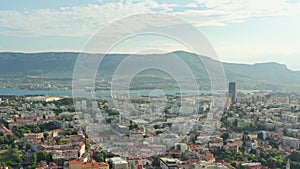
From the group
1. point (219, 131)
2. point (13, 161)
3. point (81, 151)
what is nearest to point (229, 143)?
point (219, 131)

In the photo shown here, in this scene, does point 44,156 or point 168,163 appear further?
point 44,156

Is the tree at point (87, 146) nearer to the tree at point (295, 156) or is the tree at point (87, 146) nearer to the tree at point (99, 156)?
the tree at point (99, 156)

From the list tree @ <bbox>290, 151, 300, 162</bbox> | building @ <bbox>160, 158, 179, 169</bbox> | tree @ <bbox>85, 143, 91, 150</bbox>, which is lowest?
tree @ <bbox>290, 151, 300, 162</bbox>

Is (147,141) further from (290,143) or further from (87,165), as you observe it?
(290,143)

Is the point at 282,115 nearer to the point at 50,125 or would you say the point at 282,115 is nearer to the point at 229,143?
the point at 229,143

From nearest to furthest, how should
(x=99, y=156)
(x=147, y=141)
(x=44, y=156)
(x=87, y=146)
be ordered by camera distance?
(x=99, y=156) → (x=44, y=156) → (x=147, y=141) → (x=87, y=146)

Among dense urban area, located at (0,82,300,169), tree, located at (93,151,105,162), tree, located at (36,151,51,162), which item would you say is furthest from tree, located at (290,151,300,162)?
tree, located at (36,151,51,162)

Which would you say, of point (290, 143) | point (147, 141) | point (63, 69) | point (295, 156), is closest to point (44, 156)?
point (147, 141)

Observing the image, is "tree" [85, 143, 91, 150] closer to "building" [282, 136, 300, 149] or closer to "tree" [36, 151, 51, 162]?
"tree" [36, 151, 51, 162]

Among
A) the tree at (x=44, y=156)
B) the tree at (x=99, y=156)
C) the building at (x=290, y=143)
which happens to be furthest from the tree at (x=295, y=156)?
the tree at (x=44, y=156)
